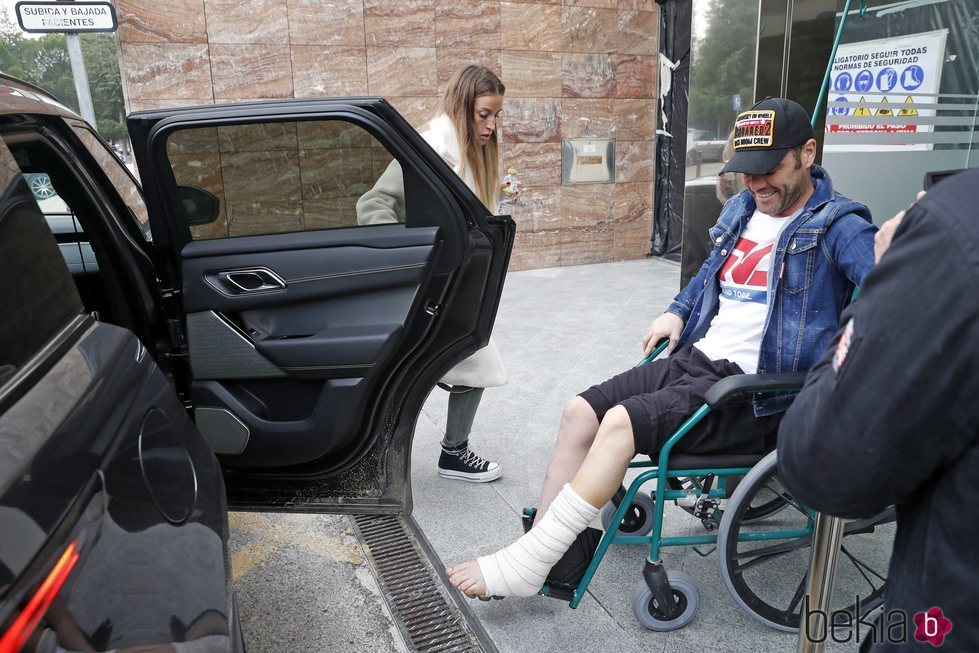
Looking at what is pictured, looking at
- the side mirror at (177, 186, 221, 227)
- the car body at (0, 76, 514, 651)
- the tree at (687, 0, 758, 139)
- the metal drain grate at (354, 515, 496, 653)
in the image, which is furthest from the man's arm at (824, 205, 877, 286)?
the tree at (687, 0, 758, 139)

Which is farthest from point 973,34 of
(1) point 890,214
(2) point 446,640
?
(2) point 446,640

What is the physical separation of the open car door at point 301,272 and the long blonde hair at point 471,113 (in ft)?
2.22

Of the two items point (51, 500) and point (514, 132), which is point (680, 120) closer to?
point (514, 132)

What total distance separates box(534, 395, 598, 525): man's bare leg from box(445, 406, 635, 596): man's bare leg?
5.2 inches

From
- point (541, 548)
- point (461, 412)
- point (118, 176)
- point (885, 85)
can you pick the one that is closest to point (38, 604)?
point (541, 548)

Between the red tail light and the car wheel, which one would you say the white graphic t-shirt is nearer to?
the red tail light

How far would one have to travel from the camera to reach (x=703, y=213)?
465 centimetres

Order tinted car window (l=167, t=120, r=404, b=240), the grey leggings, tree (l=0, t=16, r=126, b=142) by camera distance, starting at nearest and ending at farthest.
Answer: tinted car window (l=167, t=120, r=404, b=240) < the grey leggings < tree (l=0, t=16, r=126, b=142)

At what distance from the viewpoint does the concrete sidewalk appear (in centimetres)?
214

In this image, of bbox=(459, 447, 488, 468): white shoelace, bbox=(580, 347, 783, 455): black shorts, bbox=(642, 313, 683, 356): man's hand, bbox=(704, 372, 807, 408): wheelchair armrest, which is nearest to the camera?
bbox=(704, 372, 807, 408): wheelchair armrest

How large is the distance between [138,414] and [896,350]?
118 cm

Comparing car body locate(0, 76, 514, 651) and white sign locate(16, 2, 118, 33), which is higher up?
white sign locate(16, 2, 118, 33)

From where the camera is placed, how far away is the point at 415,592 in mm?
2369

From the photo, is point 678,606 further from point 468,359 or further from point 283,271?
point 283,271
